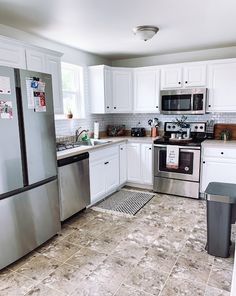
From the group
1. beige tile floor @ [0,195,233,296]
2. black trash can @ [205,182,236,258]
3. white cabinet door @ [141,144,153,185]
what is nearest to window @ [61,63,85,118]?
white cabinet door @ [141,144,153,185]

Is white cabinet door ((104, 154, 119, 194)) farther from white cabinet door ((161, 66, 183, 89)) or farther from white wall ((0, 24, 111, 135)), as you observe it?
white cabinet door ((161, 66, 183, 89))

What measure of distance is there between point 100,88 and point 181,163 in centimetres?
190

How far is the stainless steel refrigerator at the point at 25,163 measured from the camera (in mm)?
2057

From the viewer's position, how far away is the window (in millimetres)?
3869

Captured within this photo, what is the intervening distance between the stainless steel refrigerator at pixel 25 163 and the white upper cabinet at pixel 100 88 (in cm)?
179

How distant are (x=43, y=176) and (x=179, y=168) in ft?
7.33

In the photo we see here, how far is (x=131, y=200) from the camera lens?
377cm

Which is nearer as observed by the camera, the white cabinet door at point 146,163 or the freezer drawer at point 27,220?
the freezer drawer at point 27,220

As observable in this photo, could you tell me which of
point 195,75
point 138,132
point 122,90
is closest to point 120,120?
point 138,132

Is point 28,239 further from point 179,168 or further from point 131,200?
point 179,168

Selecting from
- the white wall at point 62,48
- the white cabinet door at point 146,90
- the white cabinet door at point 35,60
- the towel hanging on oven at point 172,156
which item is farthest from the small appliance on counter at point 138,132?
the white cabinet door at point 35,60

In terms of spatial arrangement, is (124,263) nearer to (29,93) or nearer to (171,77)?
(29,93)

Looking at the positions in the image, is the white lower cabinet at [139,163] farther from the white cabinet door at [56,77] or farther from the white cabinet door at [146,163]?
the white cabinet door at [56,77]

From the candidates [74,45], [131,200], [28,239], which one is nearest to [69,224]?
[28,239]
